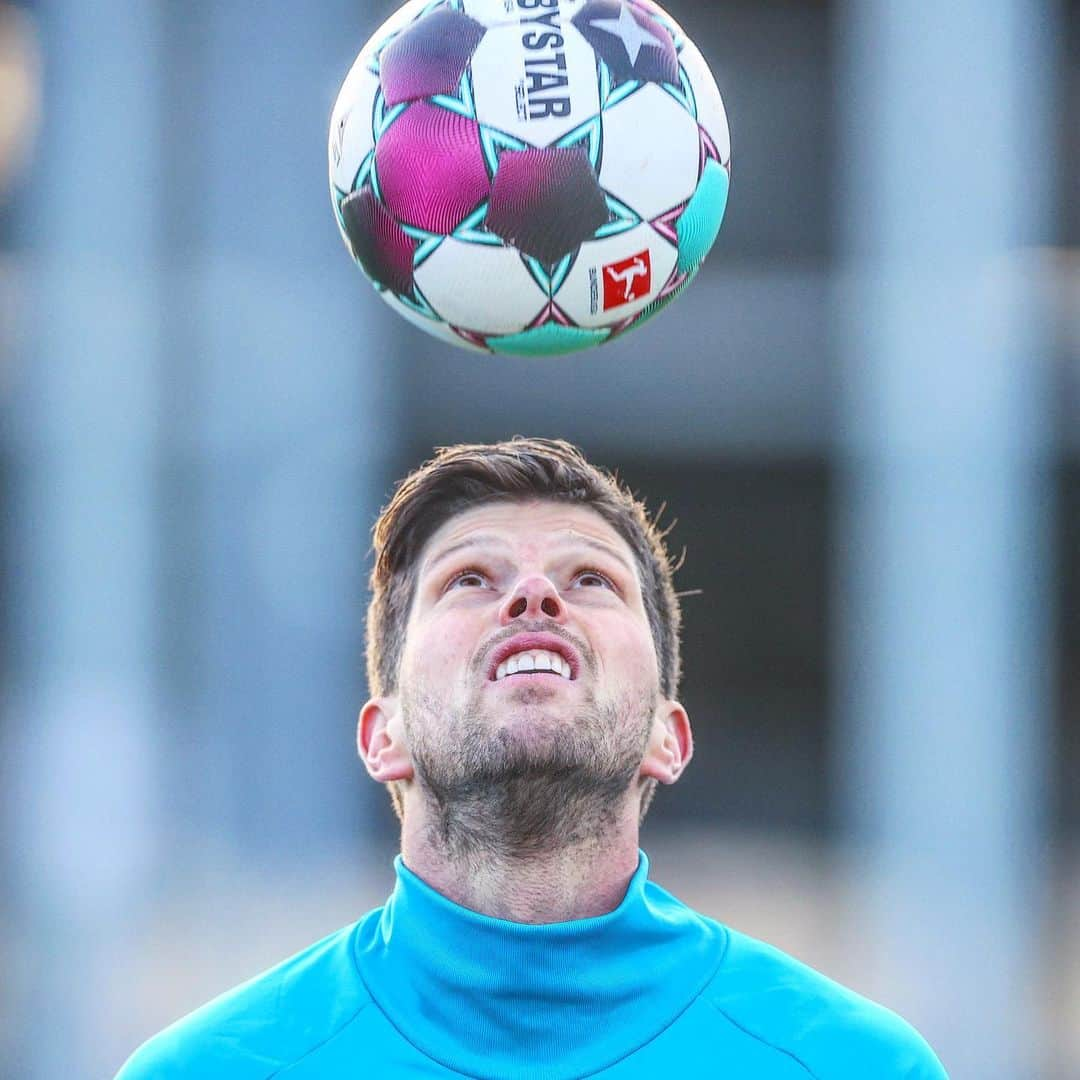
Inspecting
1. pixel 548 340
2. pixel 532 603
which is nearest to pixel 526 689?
pixel 532 603

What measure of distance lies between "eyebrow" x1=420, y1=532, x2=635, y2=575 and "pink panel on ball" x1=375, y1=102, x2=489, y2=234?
0.59m

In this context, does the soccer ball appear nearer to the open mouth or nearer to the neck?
the open mouth

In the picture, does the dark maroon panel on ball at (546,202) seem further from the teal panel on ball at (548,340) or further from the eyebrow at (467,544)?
the eyebrow at (467,544)

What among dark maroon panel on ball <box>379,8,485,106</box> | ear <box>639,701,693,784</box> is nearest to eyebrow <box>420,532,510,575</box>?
ear <box>639,701,693,784</box>

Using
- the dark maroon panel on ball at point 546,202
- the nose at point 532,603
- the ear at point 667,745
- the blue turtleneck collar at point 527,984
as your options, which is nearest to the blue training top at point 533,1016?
the blue turtleneck collar at point 527,984

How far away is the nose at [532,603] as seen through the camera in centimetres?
327

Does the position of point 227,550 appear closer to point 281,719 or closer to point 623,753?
point 281,719

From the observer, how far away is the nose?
3.27 meters

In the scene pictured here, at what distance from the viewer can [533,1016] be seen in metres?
3.16

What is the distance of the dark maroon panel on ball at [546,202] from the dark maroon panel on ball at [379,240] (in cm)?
19

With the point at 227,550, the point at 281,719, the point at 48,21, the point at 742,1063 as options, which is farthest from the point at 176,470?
the point at 742,1063

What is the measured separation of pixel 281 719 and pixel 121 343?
7.12ft

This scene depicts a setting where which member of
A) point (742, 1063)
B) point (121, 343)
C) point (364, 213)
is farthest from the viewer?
point (121, 343)

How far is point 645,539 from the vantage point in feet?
12.2
